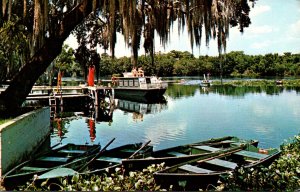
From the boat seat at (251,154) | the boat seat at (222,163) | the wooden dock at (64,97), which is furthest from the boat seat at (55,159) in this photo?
the wooden dock at (64,97)

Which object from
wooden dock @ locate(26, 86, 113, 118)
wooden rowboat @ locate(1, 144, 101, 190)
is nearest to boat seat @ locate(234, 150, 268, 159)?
wooden rowboat @ locate(1, 144, 101, 190)

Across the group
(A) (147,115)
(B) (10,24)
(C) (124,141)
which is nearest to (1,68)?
(C) (124,141)

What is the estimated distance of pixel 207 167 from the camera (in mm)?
6133

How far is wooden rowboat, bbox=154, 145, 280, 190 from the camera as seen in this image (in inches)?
199

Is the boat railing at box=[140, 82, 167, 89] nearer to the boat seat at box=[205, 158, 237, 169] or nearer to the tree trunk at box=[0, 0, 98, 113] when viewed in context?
the tree trunk at box=[0, 0, 98, 113]

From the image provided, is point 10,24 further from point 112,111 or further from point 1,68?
point 112,111

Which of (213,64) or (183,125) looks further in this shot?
(213,64)

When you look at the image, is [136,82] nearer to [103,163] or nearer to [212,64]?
[212,64]

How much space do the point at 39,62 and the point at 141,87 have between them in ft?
65.1

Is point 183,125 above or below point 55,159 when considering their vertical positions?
below

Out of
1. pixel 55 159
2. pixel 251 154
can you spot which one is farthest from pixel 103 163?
pixel 251 154

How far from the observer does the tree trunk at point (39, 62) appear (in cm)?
652

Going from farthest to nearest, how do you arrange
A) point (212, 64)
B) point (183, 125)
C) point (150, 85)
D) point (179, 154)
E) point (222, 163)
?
point (150, 85), point (212, 64), point (183, 125), point (179, 154), point (222, 163)

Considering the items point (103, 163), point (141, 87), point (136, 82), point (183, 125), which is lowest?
point (183, 125)
